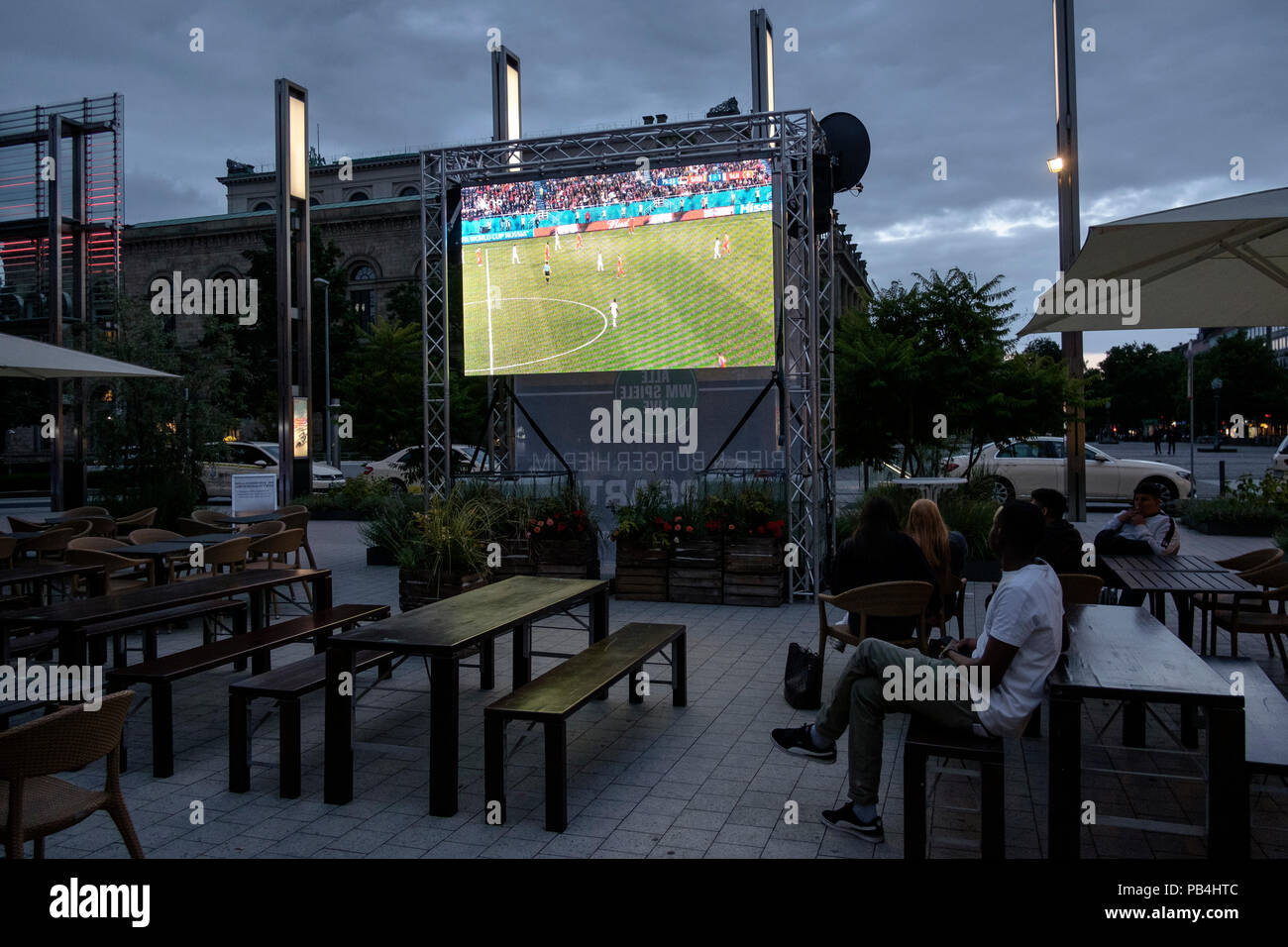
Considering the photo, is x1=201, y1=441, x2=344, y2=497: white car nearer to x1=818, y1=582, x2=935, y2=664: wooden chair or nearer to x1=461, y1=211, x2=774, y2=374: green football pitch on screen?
x1=461, y1=211, x2=774, y2=374: green football pitch on screen

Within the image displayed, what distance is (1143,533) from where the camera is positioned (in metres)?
7.75

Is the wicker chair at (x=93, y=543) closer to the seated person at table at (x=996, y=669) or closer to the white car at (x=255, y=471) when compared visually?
the seated person at table at (x=996, y=669)

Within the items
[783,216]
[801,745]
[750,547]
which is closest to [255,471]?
[783,216]

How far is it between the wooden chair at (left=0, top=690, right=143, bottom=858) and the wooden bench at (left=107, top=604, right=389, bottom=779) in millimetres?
1383

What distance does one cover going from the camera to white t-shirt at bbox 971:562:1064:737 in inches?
153

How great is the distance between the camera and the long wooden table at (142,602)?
17.3 ft

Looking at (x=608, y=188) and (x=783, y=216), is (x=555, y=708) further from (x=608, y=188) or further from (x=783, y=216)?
(x=608, y=188)

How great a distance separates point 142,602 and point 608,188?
28.1ft

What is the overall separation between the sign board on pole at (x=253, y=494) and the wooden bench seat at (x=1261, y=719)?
10871 millimetres

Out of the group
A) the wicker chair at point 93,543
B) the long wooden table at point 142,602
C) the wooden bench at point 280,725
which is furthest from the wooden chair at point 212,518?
the wooden bench at point 280,725

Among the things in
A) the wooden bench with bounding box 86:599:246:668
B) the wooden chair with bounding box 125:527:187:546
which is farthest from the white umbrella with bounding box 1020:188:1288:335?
the wooden chair with bounding box 125:527:187:546
